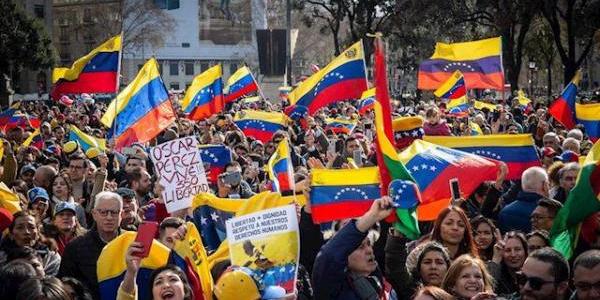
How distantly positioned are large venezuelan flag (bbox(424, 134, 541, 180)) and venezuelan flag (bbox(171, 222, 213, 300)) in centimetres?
375

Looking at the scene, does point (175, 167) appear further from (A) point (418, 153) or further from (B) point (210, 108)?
(B) point (210, 108)

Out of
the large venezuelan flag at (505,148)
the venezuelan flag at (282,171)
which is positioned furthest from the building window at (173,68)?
the venezuelan flag at (282,171)

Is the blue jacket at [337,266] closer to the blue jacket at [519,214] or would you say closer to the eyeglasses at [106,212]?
the eyeglasses at [106,212]

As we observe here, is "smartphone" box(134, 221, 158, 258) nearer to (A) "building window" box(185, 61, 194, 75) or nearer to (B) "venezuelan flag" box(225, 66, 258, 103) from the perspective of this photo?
(B) "venezuelan flag" box(225, 66, 258, 103)

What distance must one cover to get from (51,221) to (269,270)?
2.59 m

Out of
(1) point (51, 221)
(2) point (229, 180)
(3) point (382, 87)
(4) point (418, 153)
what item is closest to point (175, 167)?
(2) point (229, 180)

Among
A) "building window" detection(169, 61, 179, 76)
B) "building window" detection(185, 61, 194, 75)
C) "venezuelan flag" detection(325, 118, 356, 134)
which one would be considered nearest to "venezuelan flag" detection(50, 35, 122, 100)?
"venezuelan flag" detection(325, 118, 356, 134)

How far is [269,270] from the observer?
6617mm

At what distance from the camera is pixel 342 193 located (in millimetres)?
Result: 7957

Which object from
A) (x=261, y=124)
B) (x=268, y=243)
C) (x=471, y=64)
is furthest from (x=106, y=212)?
(x=471, y=64)

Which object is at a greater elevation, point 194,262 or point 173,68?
point 194,262

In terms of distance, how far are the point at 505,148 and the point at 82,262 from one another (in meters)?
4.47

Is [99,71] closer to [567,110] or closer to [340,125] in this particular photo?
[340,125]

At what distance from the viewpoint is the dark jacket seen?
23.7 ft
